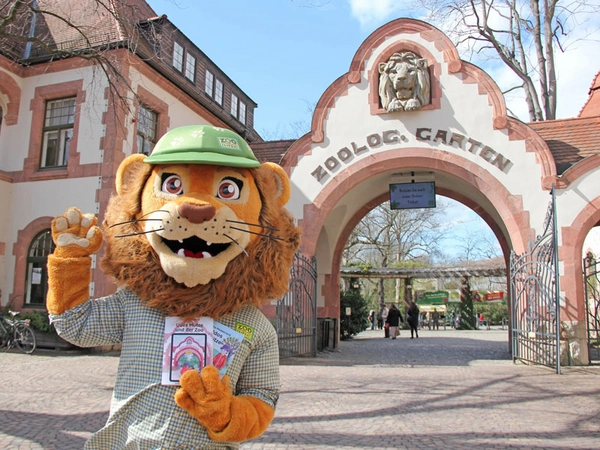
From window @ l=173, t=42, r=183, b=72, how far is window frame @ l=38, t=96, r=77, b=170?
4.26m

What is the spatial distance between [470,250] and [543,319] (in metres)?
38.6

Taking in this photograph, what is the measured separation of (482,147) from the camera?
11.0 metres

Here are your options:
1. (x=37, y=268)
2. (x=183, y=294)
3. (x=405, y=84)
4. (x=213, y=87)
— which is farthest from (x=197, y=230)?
(x=213, y=87)

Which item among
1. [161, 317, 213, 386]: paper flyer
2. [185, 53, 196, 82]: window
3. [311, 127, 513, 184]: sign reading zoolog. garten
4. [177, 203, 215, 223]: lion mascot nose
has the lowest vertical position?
[161, 317, 213, 386]: paper flyer

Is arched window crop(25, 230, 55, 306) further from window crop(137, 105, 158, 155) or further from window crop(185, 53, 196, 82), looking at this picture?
window crop(185, 53, 196, 82)

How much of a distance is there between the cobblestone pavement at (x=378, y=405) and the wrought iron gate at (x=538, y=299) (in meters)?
0.42

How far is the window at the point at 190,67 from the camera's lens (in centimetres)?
1711

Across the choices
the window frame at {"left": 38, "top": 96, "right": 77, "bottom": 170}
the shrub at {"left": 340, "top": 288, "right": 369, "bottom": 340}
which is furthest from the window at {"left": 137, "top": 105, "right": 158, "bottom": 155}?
the shrub at {"left": 340, "top": 288, "right": 369, "bottom": 340}

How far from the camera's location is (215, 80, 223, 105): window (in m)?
19.4

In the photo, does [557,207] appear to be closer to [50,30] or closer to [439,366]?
[439,366]

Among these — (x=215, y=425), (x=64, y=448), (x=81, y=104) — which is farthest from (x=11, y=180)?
(x=215, y=425)

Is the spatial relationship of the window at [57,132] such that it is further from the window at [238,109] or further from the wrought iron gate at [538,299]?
the wrought iron gate at [538,299]

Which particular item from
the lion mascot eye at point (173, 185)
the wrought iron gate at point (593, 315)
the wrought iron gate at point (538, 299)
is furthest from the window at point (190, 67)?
the lion mascot eye at point (173, 185)

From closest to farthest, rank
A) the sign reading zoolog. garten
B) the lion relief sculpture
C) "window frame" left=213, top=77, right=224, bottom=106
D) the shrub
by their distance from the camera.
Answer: the sign reading zoolog. garten, the lion relief sculpture, the shrub, "window frame" left=213, top=77, right=224, bottom=106
